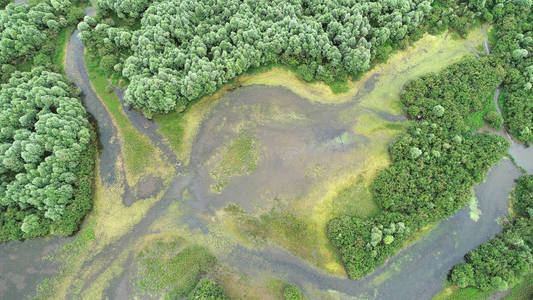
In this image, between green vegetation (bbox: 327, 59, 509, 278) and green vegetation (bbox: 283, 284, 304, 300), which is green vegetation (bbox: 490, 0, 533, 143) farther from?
green vegetation (bbox: 283, 284, 304, 300)

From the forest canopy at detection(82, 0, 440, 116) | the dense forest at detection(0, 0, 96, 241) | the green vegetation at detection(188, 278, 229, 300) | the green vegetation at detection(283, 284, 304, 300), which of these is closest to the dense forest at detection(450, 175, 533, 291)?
the green vegetation at detection(283, 284, 304, 300)

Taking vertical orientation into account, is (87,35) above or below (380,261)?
above

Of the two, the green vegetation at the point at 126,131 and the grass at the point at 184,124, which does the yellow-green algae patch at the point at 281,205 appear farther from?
the green vegetation at the point at 126,131

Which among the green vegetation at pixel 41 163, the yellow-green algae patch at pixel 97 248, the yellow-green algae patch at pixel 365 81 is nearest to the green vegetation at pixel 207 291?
the yellow-green algae patch at pixel 97 248

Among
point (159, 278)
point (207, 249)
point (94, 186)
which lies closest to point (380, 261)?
point (207, 249)

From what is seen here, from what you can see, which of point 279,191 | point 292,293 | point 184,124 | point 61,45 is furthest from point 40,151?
point 292,293

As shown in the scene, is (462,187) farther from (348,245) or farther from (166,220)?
(166,220)

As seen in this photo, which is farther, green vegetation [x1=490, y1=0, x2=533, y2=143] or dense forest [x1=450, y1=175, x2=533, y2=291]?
green vegetation [x1=490, y1=0, x2=533, y2=143]
